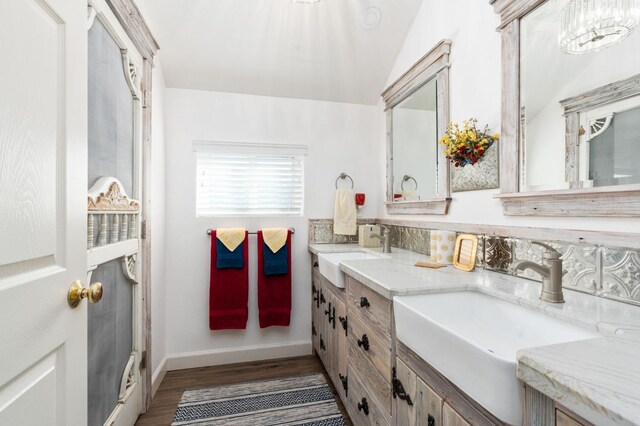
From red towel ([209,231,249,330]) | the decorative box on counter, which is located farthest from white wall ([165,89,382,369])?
the decorative box on counter

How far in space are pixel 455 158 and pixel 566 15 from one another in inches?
27.1

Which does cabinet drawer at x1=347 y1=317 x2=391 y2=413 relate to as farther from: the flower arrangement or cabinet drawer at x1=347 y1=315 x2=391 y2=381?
the flower arrangement

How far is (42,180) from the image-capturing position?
0.69 metres

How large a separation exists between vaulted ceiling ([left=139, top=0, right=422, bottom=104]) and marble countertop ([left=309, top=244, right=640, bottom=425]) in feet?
5.76

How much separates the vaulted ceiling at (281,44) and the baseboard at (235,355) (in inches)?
85.3

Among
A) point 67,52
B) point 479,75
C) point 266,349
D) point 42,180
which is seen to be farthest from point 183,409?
point 479,75

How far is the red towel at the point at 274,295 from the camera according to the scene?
2.43 metres

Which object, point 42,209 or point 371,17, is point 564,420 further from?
point 371,17

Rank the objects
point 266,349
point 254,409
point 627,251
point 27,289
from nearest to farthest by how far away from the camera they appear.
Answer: point 27,289
point 627,251
point 254,409
point 266,349

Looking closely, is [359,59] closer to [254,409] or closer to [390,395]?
[390,395]

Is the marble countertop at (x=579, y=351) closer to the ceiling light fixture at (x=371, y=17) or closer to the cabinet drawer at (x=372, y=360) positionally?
the cabinet drawer at (x=372, y=360)

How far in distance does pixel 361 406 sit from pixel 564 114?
1.56 m

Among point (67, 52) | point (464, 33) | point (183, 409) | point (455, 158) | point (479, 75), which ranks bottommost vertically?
point (183, 409)

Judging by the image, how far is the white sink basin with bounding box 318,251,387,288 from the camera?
172cm
